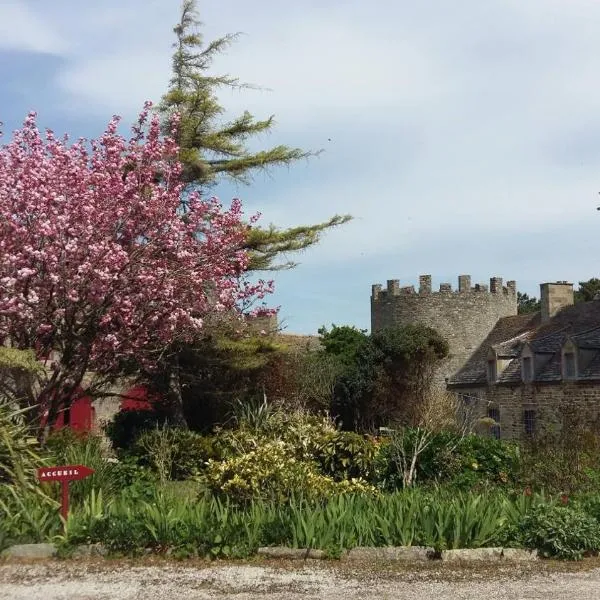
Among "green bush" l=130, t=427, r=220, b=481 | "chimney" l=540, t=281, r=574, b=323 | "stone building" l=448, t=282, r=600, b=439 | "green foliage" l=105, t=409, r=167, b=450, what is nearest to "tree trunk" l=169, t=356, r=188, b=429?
"green foliage" l=105, t=409, r=167, b=450

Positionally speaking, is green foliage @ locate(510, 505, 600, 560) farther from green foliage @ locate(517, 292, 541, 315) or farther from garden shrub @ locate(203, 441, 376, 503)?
green foliage @ locate(517, 292, 541, 315)

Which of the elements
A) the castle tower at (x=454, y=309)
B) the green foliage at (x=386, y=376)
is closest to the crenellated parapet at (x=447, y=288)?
the castle tower at (x=454, y=309)

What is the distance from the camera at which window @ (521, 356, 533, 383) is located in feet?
101

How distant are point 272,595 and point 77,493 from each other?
15.7 feet

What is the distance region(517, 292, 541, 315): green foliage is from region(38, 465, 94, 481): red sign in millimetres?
63335

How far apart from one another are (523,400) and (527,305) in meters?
46.2

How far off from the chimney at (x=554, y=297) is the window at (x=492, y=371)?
4094 millimetres

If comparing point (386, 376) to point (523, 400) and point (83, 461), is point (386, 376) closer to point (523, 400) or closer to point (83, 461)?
point (523, 400)

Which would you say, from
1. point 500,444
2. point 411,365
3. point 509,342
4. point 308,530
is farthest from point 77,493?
point 509,342

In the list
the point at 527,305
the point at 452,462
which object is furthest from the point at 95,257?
the point at 527,305

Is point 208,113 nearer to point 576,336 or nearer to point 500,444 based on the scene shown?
point 500,444

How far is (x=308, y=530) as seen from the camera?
28.0 ft

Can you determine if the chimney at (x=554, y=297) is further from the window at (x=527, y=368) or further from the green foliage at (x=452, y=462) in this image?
the green foliage at (x=452, y=462)

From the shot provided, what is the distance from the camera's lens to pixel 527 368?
1228 inches
